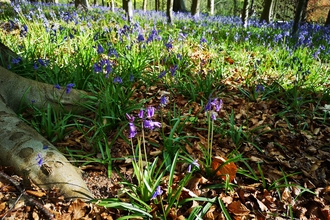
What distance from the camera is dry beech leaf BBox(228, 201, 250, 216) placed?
5.81 ft

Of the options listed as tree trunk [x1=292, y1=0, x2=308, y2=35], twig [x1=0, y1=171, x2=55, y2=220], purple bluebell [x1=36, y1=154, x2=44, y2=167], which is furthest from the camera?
tree trunk [x1=292, y1=0, x2=308, y2=35]

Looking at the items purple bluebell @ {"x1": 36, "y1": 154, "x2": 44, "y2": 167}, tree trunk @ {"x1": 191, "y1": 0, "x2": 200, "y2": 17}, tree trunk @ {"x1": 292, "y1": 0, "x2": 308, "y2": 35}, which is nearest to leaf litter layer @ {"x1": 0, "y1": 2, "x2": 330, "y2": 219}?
purple bluebell @ {"x1": 36, "y1": 154, "x2": 44, "y2": 167}

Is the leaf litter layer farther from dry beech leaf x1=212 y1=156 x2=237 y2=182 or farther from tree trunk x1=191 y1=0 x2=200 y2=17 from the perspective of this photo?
tree trunk x1=191 y1=0 x2=200 y2=17

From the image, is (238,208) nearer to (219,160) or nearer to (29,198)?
(219,160)

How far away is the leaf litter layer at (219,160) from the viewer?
1.73 meters

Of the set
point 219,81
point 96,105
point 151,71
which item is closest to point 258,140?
point 219,81

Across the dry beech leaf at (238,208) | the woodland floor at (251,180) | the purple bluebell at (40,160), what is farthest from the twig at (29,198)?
the dry beech leaf at (238,208)

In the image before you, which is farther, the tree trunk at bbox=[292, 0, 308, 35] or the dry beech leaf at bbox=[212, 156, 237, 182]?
the tree trunk at bbox=[292, 0, 308, 35]

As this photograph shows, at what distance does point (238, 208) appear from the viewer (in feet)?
5.87

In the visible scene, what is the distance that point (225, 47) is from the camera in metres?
4.98

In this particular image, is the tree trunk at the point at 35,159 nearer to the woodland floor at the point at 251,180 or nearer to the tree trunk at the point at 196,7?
the woodland floor at the point at 251,180

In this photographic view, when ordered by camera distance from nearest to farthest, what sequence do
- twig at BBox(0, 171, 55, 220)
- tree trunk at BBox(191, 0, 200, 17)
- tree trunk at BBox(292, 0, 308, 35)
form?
twig at BBox(0, 171, 55, 220)
tree trunk at BBox(292, 0, 308, 35)
tree trunk at BBox(191, 0, 200, 17)

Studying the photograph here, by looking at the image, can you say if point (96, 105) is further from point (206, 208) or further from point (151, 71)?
point (206, 208)

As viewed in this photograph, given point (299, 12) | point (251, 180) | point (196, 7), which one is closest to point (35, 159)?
point (251, 180)
